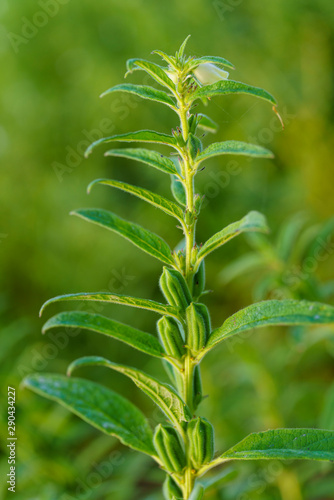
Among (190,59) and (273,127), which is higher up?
(190,59)

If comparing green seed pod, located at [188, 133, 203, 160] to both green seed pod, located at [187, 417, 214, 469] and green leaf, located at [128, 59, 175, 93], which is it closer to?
green leaf, located at [128, 59, 175, 93]

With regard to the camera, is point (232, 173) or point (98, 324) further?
point (232, 173)

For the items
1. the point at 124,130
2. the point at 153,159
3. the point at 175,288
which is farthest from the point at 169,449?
the point at 124,130

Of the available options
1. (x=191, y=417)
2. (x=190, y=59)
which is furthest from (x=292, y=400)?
(x=190, y=59)

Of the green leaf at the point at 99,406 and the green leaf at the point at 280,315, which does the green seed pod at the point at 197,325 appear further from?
the green leaf at the point at 99,406

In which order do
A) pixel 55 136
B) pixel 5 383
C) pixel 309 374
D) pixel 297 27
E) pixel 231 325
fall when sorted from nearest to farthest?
pixel 231 325 < pixel 5 383 < pixel 309 374 < pixel 297 27 < pixel 55 136

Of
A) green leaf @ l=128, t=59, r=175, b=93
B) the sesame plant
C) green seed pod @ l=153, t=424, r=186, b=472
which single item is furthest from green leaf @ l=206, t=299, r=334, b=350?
green leaf @ l=128, t=59, r=175, b=93

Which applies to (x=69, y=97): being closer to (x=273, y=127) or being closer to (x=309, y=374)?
(x=273, y=127)

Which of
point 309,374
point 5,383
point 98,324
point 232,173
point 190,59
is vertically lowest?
point 309,374
